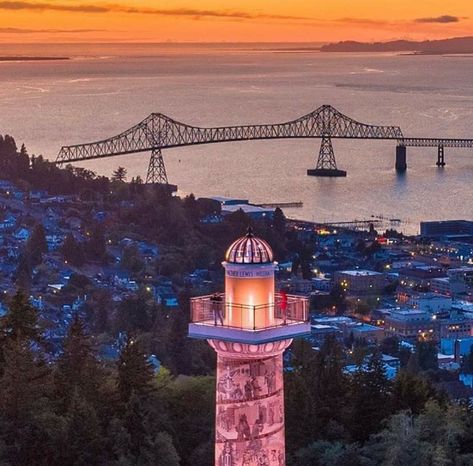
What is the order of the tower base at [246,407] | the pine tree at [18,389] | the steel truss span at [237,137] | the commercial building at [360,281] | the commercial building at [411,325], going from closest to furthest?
the tower base at [246,407]
the pine tree at [18,389]
the commercial building at [411,325]
the commercial building at [360,281]
the steel truss span at [237,137]

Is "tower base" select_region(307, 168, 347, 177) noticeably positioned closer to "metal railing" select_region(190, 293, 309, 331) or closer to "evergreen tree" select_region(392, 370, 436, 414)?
"evergreen tree" select_region(392, 370, 436, 414)

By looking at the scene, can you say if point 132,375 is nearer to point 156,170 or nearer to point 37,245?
point 37,245

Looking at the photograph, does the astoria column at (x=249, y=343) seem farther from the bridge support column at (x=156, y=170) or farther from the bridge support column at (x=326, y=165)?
the bridge support column at (x=326, y=165)

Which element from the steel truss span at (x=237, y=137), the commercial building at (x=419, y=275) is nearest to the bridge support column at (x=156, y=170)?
the steel truss span at (x=237, y=137)

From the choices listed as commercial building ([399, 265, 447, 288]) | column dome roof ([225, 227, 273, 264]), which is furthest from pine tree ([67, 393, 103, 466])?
commercial building ([399, 265, 447, 288])

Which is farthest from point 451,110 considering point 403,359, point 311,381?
point 311,381

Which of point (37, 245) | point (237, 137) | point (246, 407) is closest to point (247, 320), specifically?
point (246, 407)
